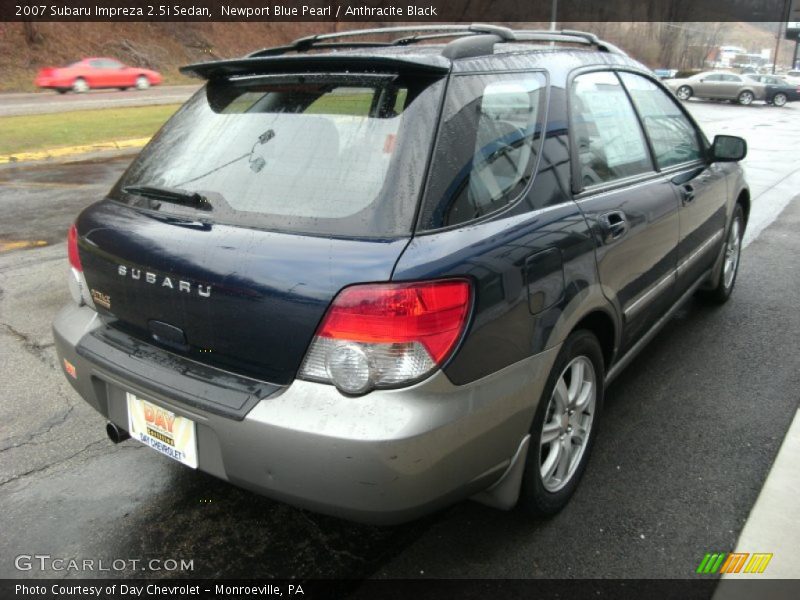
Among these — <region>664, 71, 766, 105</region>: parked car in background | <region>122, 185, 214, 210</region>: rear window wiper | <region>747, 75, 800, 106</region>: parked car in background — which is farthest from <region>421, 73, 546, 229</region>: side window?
<region>747, 75, 800, 106</region>: parked car in background

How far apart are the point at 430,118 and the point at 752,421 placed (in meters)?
2.35

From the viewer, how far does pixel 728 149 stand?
13.1ft

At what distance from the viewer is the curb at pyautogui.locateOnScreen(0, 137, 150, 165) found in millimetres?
11008

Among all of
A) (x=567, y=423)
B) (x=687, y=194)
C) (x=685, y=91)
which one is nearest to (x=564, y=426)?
(x=567, y=423)

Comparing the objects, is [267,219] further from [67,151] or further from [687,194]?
[67,151]

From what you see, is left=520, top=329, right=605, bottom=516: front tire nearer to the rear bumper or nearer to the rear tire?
the rear bumper

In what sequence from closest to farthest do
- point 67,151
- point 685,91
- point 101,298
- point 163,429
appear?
point 163,429 → point 101,298 → point 67,151 → point 685,91

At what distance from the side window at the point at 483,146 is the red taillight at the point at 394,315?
0.23 metres

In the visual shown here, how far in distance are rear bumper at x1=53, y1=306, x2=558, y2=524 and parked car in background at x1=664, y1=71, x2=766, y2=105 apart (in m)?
35.7

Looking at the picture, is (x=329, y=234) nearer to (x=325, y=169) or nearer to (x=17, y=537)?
(x=325, y=169)

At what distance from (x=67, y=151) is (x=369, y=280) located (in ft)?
38.5

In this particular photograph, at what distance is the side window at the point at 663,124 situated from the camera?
3.37 meters

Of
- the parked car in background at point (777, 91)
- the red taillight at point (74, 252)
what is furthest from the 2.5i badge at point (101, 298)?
the parked car in background at point (777, 91)

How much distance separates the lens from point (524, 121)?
7.98ft
